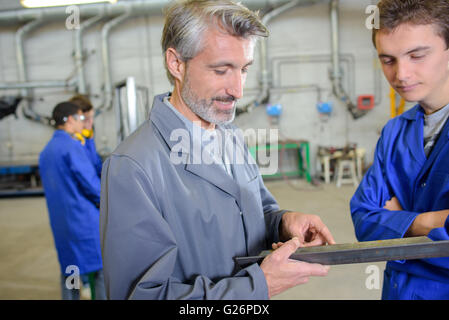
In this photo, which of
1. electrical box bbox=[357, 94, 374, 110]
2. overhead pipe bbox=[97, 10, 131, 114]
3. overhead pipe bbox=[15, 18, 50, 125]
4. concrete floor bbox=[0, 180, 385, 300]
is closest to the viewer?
concrete floor bbox=[0, 180, 385, 300]

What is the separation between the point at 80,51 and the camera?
7227 mm

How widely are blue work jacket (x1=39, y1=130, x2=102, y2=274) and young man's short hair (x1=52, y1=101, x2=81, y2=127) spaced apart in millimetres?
165

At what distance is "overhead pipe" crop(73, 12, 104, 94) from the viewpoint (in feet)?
23.4

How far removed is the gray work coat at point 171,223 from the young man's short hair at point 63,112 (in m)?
1.83

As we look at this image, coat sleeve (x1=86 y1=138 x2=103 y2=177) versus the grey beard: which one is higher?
the grey beard

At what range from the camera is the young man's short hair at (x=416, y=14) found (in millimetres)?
978

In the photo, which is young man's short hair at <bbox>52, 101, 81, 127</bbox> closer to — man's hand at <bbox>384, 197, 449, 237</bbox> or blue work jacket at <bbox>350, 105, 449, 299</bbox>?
blue work jacket at <bbox>350, 105, 449, 299</bbox>

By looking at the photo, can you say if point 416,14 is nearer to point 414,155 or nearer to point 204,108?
point 414,155

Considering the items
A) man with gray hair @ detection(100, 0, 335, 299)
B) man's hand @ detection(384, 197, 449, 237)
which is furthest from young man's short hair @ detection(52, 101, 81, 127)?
man's hand @ detection(384, 197, 449, 237)

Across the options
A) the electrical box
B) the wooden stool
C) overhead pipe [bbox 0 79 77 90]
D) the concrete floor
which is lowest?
the concrete floor

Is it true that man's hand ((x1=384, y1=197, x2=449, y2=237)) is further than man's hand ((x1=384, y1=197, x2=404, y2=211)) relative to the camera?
No

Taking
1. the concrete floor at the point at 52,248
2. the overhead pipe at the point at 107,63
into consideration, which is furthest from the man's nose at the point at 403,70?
the overhead pipe at the point at 107,63

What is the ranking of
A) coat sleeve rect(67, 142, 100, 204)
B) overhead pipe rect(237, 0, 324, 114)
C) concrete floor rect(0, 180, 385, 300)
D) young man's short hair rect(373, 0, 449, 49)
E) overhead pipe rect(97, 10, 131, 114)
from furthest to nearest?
1. overhead pipe rect(97, 10, 131, 114)
2. overhead pipe rect(237, 0, 324, 114)
3. concrete floor rect(0, 180, 385, 300)
4. coat sleeve rect(67, 142, 100, 204)
5. young man's short hair rect(373, 0, 449, 49)

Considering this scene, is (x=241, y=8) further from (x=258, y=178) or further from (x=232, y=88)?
(x=258, y=178)
